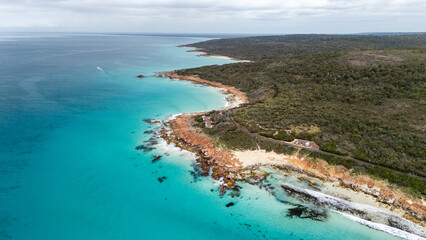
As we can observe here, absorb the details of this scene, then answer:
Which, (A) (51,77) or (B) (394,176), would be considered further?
(A) (51,77)

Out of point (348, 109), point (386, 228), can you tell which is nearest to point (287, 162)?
point (386, 228)

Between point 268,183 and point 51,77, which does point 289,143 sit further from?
point 51,77

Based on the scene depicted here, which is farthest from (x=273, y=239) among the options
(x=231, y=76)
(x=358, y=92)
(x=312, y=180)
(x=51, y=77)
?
(x=51, y=77)

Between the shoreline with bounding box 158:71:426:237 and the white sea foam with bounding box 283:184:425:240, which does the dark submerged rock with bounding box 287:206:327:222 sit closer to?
the white sea foam with bounding box 283:184:425:240

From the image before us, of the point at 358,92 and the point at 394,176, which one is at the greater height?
the point at 358,92

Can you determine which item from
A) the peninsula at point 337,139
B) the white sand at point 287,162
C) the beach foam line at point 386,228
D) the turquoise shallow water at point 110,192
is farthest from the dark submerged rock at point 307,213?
the white sand at point 287,162

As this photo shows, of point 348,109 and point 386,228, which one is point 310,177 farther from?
point 348,109

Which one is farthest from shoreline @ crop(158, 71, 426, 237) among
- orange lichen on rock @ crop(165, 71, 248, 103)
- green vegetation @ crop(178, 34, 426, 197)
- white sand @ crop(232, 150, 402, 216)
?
orange lichen on rock @ crop(165, 71, 248, 103)
